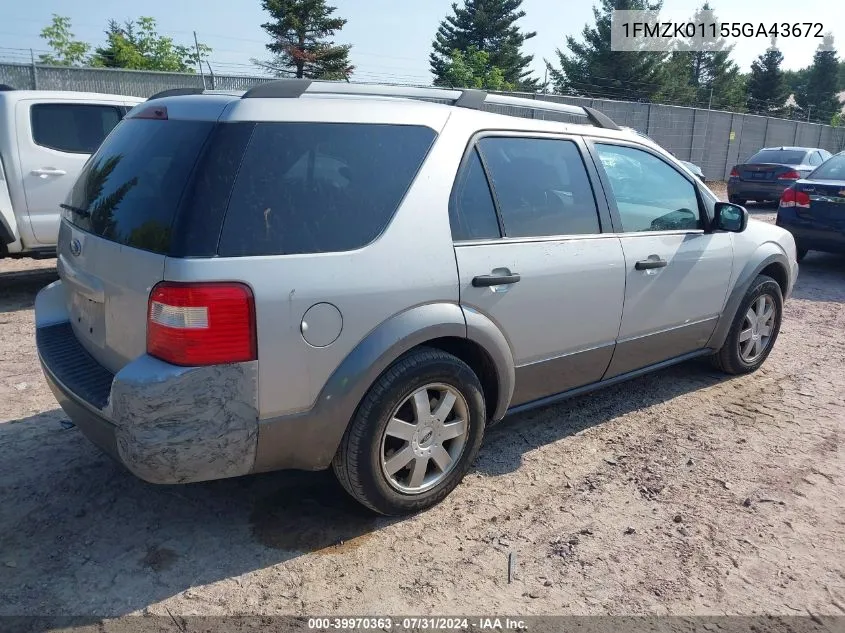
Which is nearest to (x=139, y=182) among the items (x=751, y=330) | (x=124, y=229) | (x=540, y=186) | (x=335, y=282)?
(x=124, y=229)

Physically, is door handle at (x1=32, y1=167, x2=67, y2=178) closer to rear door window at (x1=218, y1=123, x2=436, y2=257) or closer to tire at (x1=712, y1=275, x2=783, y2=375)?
rear door window at (x1=218, y1=123, x2=436, y2=257)

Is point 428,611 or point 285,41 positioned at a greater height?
point 285,41

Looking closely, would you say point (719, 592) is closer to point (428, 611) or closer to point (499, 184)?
point (428, 611)

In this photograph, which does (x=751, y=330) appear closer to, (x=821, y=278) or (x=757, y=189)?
(x=821, y=278)

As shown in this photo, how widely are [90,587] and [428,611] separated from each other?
4.25 ft

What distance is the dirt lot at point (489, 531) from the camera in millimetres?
2680

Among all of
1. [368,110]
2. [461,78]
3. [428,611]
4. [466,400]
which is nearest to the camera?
[428,611]

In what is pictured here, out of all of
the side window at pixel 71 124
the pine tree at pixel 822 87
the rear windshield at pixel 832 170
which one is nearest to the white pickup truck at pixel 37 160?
the side window at pixel 71 124

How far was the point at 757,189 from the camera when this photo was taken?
1630 centimetres

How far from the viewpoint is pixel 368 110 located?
2.97 metres

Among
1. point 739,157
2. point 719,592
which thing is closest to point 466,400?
point 719,592

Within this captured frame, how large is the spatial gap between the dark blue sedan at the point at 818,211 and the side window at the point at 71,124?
8382 mm

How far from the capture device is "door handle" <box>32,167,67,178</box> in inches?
266

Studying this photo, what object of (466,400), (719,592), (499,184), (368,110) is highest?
(368,110)
